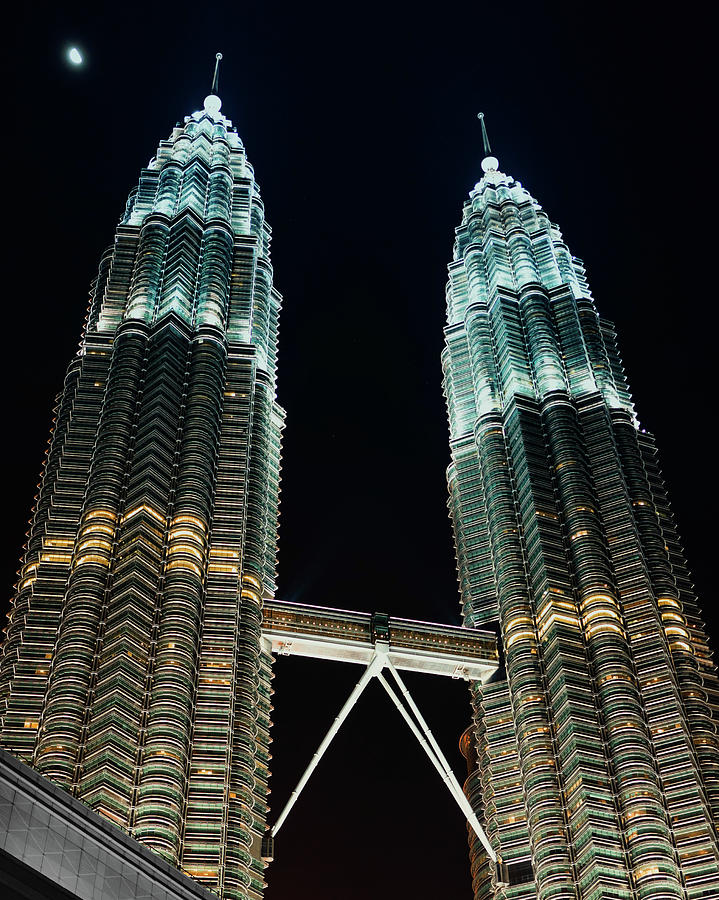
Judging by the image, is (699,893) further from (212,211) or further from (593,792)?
(212,211)

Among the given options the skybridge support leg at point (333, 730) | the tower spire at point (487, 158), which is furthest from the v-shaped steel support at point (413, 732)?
the tower spire at point (487, 158)

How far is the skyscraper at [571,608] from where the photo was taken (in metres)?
90.3

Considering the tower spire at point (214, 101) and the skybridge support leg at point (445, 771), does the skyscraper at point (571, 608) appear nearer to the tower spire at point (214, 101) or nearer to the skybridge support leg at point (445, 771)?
the skybridge support leg at point (445, 771)

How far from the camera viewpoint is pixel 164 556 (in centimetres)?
10312

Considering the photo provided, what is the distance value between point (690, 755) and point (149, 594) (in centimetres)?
4220

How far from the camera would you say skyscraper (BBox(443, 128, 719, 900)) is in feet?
296

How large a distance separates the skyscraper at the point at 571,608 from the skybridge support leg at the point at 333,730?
9.54 meters

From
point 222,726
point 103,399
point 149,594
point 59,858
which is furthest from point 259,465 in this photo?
point 59,858

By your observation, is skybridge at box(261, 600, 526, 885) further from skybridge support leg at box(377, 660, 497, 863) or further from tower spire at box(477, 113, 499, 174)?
tower spire at box(477, 113, 499, 174)

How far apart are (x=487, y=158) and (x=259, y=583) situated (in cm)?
8282

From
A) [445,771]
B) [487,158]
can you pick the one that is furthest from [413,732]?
[487,158]

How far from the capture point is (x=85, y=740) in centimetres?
8794

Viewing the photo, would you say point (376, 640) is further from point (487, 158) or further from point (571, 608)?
point (487, 158)

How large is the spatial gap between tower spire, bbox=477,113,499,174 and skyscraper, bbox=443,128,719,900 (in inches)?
965
